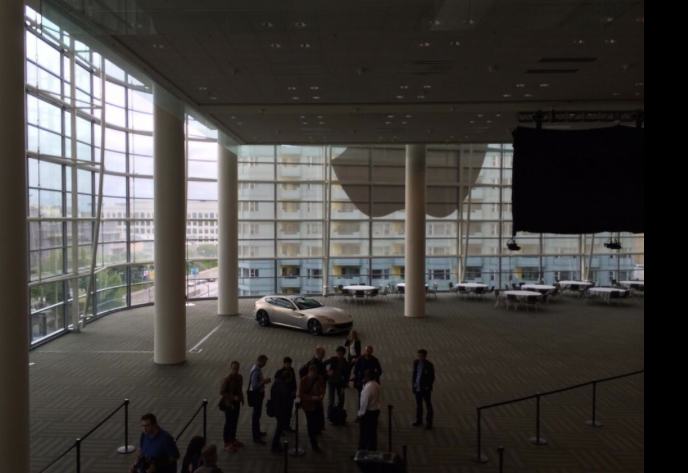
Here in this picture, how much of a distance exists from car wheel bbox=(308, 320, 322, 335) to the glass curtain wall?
604cm

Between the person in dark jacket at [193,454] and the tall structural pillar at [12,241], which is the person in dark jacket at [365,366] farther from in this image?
the tall structural pillar at [12,241]

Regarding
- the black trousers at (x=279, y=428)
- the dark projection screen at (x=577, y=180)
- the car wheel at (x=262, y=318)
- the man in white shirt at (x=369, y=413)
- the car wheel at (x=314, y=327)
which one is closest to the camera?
the man in white shirt at (x=369, y=413)

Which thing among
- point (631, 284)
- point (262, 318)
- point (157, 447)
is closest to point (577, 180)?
point (157, 447)

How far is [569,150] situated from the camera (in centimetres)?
932

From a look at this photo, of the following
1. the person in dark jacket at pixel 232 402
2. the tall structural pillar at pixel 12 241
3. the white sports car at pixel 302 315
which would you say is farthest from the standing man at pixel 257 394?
the white sports car at pixel 302 315

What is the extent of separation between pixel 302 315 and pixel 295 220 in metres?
8.36

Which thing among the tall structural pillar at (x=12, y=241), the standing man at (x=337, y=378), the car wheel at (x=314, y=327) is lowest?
the car wheel at (x=314, y=327)

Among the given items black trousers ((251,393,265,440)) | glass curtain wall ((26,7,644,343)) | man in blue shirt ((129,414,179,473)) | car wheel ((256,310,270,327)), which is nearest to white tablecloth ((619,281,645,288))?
glass curtain wall ((26,7,644,343))

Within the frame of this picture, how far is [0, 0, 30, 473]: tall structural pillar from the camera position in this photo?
4992 mm

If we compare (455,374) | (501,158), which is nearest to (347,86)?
(455,374)

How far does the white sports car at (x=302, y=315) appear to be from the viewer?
14.9 metres

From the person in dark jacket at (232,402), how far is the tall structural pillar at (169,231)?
5119 mm

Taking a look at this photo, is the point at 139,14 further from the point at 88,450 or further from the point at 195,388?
the point at 195,388

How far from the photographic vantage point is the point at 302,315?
50.3ft
